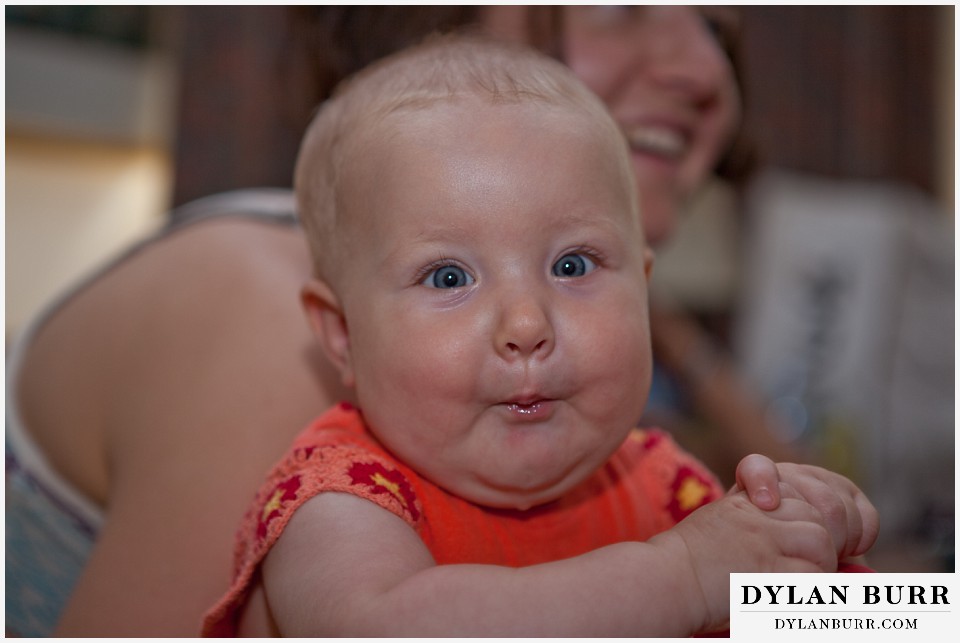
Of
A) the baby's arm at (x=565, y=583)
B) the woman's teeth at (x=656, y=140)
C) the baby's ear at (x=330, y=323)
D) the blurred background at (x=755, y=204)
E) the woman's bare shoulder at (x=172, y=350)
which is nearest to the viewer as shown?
the baby's arm at (x=565, y=583)

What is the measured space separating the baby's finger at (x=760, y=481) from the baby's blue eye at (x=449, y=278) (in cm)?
20

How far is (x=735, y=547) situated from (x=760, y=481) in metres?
0.04

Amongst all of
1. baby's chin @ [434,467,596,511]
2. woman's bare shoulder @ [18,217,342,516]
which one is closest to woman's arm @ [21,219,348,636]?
woman's bare shoulder @ [18,217,342,516]

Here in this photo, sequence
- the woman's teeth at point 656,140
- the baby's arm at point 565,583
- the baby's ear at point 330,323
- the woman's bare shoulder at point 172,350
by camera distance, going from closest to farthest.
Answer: the baby's arm at point 565,583 < the baby's ear at point 330,323 < the woman's bare shoulder at point 172,350 < the woman's teeth at point 656,140

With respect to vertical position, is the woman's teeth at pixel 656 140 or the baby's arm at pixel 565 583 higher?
the woman's teeth at pixel 656 140

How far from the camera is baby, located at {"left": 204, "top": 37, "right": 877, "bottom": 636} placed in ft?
1.58

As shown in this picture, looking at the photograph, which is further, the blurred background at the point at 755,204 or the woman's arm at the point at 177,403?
the blurred background at the point at 755,204

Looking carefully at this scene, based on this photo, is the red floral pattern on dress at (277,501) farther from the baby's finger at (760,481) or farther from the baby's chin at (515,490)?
the baby's finger at (760,481)

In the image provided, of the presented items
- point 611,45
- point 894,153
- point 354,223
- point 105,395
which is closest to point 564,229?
point 354,223

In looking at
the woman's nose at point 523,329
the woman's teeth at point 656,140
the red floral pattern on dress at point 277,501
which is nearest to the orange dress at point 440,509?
the red floral pattern on dress at point 277,501

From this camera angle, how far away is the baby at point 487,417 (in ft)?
1.58

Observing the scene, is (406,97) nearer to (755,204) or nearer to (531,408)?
(531,408)

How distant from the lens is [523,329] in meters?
0.53

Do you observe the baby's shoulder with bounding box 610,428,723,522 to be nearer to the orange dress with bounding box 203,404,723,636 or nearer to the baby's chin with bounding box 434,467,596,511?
the orange dress with bounding box 203,404,723,636
